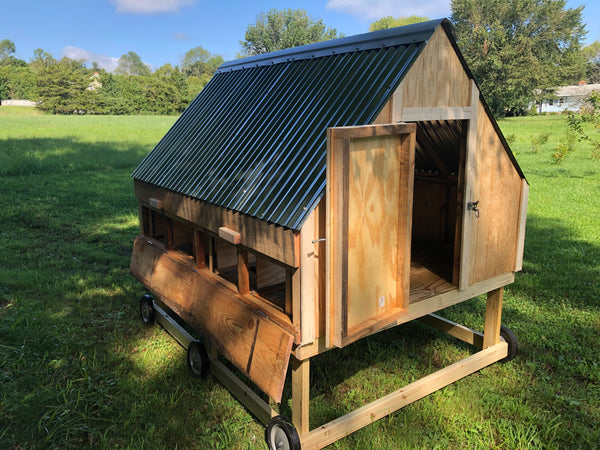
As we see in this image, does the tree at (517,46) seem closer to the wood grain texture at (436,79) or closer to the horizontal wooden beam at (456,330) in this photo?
the horizontal wooden beam at (456,330)

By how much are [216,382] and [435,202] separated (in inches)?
128

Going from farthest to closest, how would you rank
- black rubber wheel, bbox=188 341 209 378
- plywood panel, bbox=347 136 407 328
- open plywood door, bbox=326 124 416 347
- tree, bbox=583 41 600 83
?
tree, bbox=583 41 600 83
black rubber wheel, bbox=188 341 209 378
plywood panel, bbox=347 136 407 328
open plywood door, bbox=326 124 416 347

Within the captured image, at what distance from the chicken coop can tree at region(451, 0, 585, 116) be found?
154 feet

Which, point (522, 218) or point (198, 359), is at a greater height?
point (522, 218)

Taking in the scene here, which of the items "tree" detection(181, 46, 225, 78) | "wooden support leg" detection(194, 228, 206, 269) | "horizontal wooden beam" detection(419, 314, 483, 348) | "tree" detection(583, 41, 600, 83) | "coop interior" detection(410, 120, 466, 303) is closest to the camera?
"wooden support leg" detection(194, 228, 206, 269)

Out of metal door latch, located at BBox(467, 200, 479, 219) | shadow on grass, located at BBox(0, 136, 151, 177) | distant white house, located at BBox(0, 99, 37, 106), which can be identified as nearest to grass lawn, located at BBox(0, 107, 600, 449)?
metal door latch, located at BBox(467, 200, 479, 219)

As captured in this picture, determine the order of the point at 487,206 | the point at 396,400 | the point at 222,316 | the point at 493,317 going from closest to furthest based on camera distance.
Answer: the point at 222,316
the point at 396,400
the point at 487,206
the point at 493,317

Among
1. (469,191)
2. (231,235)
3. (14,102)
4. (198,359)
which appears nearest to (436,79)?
(469,191)

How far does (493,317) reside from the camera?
519 centimetres

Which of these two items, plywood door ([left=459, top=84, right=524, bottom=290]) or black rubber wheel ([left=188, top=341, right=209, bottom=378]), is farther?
black rubber wheel ([left=188, top=341, right=209, bottom=378])

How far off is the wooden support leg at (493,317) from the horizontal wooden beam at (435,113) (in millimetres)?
2022

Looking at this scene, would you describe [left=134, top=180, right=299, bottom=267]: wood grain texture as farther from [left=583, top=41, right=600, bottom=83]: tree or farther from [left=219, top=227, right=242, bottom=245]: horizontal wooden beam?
[left=583, top=41, right=600, bottom=83]: tree

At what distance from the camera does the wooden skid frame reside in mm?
3748

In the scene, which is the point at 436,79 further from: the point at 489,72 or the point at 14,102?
the point at 14,102
